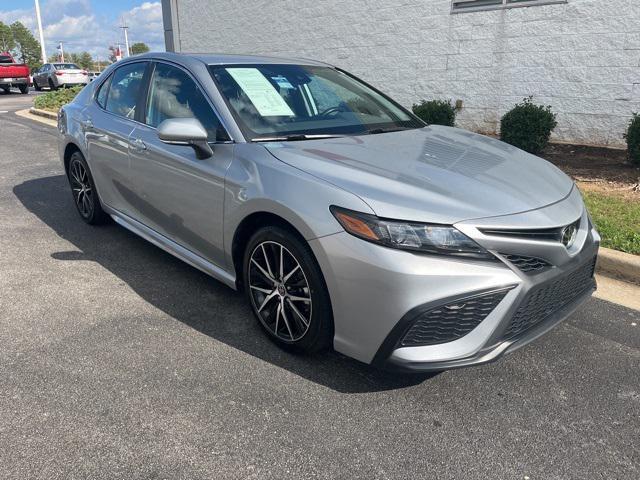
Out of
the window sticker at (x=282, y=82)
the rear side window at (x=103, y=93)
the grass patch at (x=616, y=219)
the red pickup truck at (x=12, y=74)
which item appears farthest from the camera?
the red pickup truck at (x=12, y=74)

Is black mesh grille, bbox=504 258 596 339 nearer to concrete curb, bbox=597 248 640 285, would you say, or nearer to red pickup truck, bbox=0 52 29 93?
concrete curb, bbox=597 248 640 285

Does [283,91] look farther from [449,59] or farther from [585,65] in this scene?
[449,59]

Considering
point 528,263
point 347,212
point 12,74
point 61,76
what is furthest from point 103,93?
point 12,74

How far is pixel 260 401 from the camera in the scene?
101 inches

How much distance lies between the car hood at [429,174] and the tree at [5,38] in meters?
105

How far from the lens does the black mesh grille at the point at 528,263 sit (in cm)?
233

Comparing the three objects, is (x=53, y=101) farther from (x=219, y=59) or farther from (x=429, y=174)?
(x=429, y=174)

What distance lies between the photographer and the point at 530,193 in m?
2.62

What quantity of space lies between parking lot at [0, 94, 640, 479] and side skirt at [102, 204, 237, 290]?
0.90ft

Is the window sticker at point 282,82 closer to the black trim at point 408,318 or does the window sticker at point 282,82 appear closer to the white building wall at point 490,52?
the black trim at point 408,318

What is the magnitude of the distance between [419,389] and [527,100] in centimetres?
713

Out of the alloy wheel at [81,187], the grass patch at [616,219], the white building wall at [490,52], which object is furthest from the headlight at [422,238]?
the white building wall at [490,52]

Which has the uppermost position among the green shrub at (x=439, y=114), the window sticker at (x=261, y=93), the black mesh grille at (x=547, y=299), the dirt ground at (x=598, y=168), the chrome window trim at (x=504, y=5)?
the chrome window trim at (x=504, y=5)

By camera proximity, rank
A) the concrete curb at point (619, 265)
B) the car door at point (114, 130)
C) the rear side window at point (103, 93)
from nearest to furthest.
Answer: the concrete curb at point (619, 265) → the car door at point (114, 130) → the rear side window at point (103, 93)
